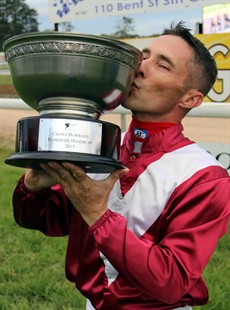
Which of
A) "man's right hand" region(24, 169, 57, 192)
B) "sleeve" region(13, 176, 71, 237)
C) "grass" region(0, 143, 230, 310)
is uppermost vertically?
"man's right hand" region(24, 169, 57, 192)

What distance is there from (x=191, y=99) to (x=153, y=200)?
1.07ft

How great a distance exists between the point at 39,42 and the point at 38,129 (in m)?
0.21

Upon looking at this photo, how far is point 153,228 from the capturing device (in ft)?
5.25

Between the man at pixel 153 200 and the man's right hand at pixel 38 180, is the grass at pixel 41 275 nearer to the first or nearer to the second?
the man at pixel 153 200

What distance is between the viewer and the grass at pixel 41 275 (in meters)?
3.09

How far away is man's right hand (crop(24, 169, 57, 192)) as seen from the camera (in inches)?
66.4

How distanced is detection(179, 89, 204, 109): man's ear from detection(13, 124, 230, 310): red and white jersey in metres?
0.06

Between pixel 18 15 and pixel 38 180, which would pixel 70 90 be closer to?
pixel 38 180

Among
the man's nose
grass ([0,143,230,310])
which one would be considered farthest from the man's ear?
grass ([0,143,230,310])

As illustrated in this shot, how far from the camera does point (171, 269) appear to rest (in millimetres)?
1449

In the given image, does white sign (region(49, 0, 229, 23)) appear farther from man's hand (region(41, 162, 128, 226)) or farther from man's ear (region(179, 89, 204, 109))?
man's hand (region(41, 162, 128, 226))

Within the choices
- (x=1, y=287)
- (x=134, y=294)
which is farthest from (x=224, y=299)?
(x=134, y=294)

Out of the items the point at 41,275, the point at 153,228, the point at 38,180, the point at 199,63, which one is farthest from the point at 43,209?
the point at 41,275

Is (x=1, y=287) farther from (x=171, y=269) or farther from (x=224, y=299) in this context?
(x=171, y=269)
